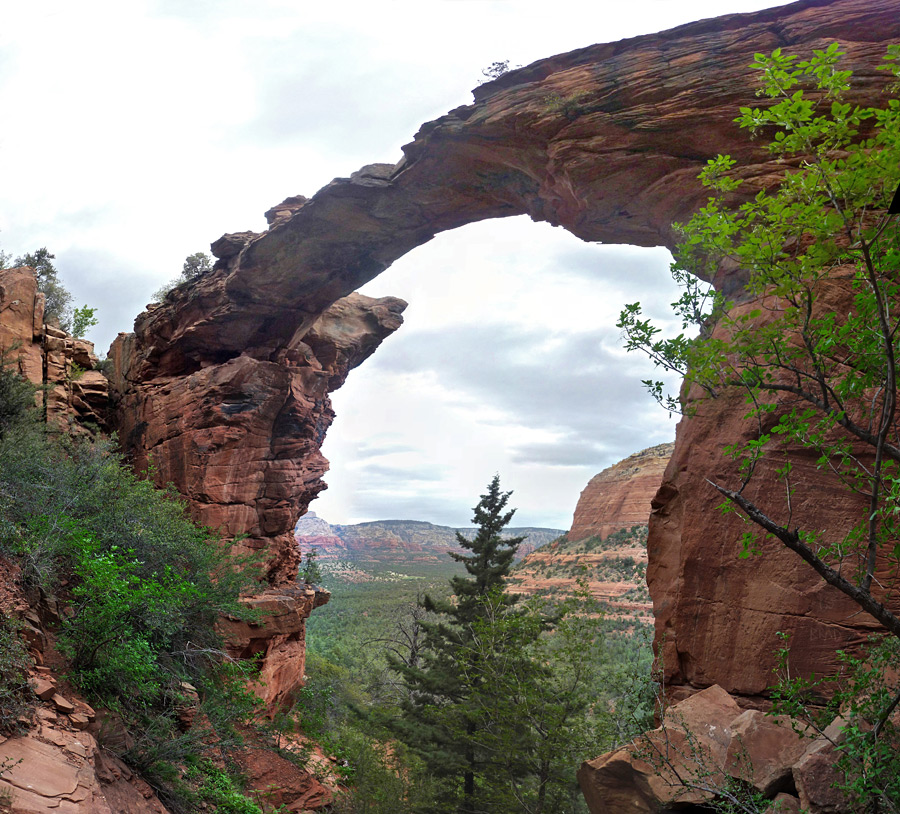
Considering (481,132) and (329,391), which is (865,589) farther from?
(329,391)

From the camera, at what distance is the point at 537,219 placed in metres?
14.6

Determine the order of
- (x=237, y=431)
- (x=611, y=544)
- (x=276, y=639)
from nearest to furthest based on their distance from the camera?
1. (x=276, y=639)
2. (x=237, y=431)
3. (x=611, y=544)

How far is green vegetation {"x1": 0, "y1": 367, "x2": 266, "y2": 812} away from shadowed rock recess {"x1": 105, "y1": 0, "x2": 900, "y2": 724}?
6038 mm

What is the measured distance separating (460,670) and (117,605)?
13.2m

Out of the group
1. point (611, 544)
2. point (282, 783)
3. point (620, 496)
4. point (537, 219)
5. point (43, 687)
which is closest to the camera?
point (43, 687)

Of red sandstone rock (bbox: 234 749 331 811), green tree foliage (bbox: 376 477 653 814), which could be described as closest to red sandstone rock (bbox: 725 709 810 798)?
green tree foliage (bbox: 376 477 653 814)

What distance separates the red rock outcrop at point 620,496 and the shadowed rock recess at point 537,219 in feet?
171

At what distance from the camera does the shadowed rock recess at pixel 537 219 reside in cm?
764

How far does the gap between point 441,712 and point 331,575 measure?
7367 cm

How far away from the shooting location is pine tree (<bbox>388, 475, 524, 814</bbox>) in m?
15.5

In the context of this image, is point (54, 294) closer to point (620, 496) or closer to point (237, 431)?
point (237, 431)

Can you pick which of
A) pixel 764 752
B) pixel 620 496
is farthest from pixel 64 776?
pixel 620 496

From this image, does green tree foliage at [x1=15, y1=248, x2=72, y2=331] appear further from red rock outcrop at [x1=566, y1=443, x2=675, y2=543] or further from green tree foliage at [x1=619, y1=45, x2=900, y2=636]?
red rock outcrop at [x1=566, y1=443, x2=675, y2=543]

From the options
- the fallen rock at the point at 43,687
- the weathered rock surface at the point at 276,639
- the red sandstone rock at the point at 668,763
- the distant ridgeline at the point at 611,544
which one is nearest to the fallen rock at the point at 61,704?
the fallen rock at the point at 43,687
